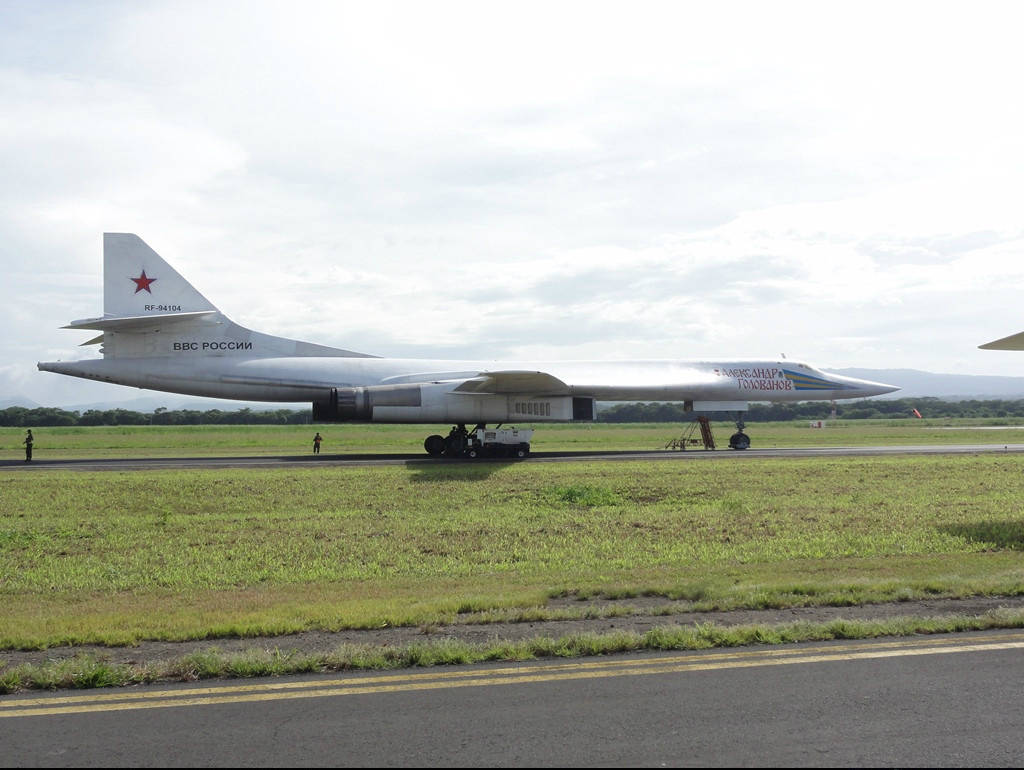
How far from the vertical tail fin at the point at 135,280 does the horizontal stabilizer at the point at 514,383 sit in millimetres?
11259

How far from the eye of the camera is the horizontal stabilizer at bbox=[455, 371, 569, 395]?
102ft

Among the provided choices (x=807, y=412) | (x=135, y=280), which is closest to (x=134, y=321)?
(x=135, y=280)

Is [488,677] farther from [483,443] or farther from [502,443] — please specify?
[483,443]

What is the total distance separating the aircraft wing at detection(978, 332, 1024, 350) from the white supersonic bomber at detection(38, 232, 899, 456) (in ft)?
57.8

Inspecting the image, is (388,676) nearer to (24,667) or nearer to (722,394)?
(24,667)

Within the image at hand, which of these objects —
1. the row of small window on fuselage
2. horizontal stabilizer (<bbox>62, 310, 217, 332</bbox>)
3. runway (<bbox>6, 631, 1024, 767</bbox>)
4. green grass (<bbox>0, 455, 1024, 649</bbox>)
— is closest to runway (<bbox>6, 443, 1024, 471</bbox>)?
the row of small window on fuselage

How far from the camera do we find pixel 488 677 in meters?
6.22

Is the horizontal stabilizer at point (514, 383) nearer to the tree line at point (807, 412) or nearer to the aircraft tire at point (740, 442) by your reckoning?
the aircraft tire at point (740, 442)

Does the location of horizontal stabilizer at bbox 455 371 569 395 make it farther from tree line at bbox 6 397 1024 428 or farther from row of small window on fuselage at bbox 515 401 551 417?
tree line at bbox 6 397 1024 428

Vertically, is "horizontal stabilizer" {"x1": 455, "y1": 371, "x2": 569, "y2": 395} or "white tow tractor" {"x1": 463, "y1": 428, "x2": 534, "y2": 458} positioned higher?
"horizontal stabilizer" {"x1": 455, "y1": 371, "x2": 569, "y2": 395}

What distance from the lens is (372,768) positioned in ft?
15.2

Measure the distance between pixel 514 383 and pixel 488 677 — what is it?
26.1 m

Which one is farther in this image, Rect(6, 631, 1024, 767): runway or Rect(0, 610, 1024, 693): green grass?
Rect(0, 610, 1024, 693): green grass

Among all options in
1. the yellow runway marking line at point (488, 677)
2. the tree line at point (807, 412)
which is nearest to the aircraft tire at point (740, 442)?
the yellow runway marking line at point (488, 677)
